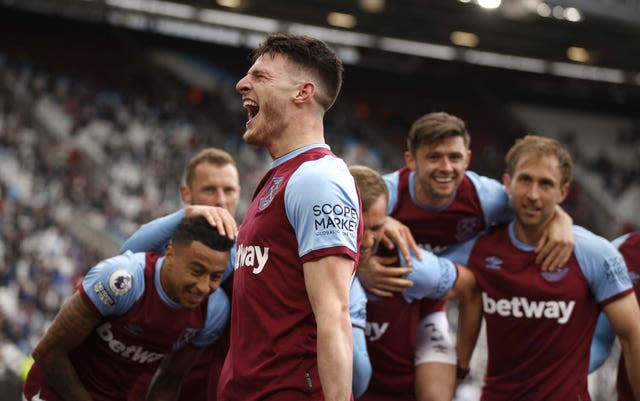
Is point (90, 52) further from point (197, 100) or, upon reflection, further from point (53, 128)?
point (53, 128)

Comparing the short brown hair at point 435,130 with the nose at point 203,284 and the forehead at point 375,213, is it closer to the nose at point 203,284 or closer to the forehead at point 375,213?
the forehead at point 375,213

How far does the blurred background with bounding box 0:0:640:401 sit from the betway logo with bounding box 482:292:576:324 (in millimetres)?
10438

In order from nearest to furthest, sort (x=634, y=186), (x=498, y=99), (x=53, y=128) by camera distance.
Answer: (x=53, y=128)
(x=634, y=186)
(x=498, y=99)

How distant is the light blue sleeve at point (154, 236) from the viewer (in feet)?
16.0

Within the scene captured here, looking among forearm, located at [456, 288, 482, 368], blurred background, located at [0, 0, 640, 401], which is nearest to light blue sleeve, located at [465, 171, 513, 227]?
forearm, located at [456, 288, 482, 368]

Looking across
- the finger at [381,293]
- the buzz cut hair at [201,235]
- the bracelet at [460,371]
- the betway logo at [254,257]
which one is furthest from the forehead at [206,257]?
the bracelet at [460,371]

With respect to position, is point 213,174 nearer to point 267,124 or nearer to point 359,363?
point 359,363

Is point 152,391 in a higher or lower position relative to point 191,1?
lower

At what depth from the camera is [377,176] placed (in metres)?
4.37

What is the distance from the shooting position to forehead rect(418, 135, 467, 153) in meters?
4.96

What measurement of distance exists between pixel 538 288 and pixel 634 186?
82.1ft

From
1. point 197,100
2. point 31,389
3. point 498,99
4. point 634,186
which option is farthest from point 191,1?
point 31,389

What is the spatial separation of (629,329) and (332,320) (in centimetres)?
232

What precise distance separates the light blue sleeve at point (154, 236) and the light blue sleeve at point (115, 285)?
1.37ft
